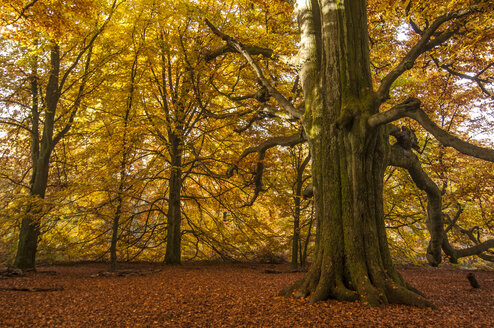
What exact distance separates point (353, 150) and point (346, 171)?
317 millimetres

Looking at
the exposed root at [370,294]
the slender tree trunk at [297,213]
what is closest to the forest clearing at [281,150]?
the exposed root at [370,294]

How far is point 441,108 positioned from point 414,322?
26.6 feet

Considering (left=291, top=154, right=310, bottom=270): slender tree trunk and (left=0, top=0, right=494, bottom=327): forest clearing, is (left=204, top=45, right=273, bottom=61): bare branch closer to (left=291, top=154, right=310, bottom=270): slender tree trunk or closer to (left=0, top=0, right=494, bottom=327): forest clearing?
(left=0, top=0, right=494, bottom=327): forest clearing

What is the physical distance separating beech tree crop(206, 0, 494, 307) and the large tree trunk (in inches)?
0.5

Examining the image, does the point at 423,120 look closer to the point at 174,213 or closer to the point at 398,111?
the point at 398,111

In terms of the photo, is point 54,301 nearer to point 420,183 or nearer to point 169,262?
point 169,262

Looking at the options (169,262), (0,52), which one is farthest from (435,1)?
(0,52)

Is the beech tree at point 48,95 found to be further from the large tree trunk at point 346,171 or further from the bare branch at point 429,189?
the bare branch at point 429,189

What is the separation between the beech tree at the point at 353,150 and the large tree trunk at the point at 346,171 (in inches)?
0.5

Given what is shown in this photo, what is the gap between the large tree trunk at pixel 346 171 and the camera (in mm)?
3992

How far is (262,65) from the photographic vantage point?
7.89 m

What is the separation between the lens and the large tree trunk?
399cm

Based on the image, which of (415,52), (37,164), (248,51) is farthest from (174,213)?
(415,52)

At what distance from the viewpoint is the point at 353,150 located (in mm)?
4273
